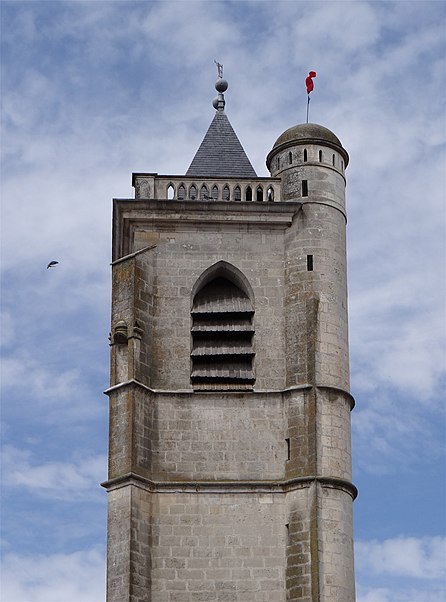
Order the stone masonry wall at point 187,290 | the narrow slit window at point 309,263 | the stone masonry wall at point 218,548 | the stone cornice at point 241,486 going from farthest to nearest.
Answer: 1. the narrow slit window at point 309,263
2. the stone masonry wall at point 187,290
3. the stone cornice at point 241,486
4. the stone masonry wall at point 218,548

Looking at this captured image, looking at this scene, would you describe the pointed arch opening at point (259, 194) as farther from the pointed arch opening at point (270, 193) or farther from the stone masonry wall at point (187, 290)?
the stone masonry wall at point (187, 290)

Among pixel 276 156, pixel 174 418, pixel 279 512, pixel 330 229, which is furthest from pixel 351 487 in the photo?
pixel 276 156

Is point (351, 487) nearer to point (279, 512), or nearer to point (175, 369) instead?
point (279, 512)

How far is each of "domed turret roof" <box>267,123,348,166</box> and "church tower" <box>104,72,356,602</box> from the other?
36 mm

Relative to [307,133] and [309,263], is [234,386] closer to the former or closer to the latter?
[309,263]

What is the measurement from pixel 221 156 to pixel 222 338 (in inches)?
168

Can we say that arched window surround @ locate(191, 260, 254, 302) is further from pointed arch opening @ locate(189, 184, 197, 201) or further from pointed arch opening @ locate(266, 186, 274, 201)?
pointed arch opening @ locate(266, 186, 274, 201)

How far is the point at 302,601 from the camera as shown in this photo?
23.3 meters

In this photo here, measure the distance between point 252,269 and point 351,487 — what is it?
13.9 ft

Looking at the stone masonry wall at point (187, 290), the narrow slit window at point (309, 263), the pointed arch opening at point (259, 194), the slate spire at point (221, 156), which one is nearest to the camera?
the stone masonry wall at point (187, 290)

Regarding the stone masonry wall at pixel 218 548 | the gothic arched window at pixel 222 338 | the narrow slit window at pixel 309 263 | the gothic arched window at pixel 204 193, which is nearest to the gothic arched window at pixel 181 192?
the gothic arched window at pixel 204 193

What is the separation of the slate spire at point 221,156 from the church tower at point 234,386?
169 millimetres

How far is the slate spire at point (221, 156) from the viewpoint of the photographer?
92.0ft

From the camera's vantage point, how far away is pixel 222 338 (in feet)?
84.8
